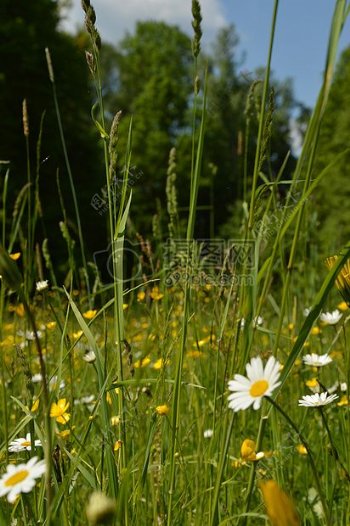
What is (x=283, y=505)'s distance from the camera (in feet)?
1.12

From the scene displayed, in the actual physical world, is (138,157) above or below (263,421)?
above

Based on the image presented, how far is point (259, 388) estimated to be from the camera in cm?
50

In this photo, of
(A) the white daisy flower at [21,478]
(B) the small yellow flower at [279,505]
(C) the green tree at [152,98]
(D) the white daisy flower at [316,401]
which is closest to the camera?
(B) the small yellow flower at [279,505]

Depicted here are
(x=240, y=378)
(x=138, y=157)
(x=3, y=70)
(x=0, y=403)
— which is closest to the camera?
(x=240, y=378)

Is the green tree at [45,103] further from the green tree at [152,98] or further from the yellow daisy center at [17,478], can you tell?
the yellow daisy center at [17,478]

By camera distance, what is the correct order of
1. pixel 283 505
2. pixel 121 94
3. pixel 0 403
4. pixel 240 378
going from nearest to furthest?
pixel 283 505 < pixel 240 378 < pixel 0 403 < pixel 121 94

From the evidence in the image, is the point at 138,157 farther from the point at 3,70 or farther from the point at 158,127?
the point at 3,70

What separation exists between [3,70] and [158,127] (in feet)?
20.8

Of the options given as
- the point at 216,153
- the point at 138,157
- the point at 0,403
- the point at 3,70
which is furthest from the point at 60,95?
the point at 0,403

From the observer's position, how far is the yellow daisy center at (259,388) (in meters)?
0.49

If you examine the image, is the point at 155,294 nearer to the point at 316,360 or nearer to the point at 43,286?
the point at 43,286

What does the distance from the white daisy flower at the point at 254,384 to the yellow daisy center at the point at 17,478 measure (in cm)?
21

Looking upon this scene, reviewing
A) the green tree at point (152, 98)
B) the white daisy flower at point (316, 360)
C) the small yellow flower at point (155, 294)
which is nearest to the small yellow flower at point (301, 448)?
the white daisy flower at point (316, 360)

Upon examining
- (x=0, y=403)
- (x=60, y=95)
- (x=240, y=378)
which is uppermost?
(x=60, y=95)
